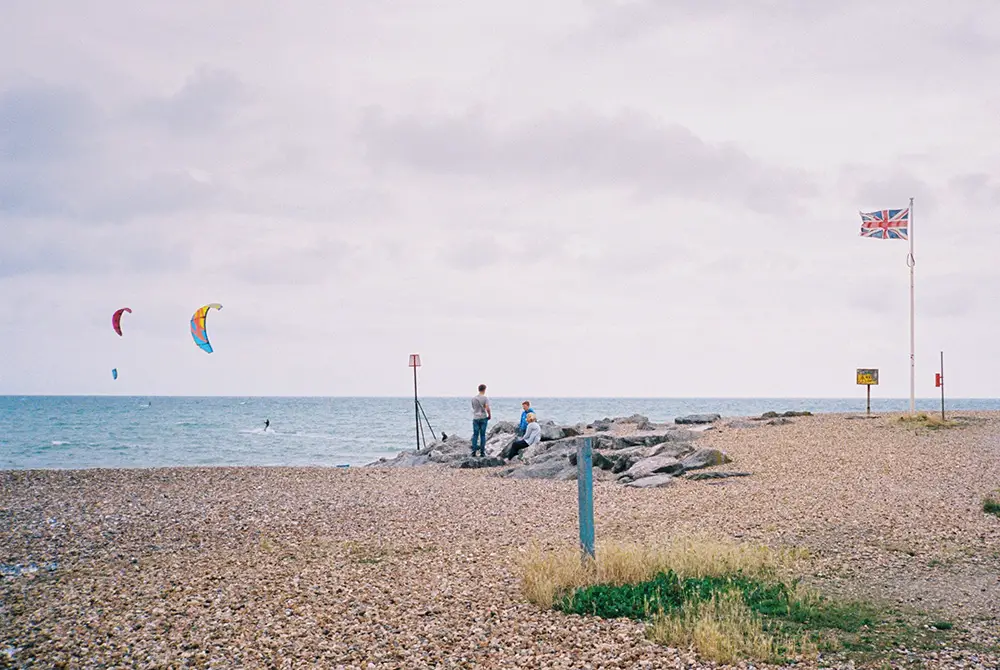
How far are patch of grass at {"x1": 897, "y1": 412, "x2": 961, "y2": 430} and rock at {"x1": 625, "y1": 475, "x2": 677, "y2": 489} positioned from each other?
13851mm

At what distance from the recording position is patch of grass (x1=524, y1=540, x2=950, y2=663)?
275 inches

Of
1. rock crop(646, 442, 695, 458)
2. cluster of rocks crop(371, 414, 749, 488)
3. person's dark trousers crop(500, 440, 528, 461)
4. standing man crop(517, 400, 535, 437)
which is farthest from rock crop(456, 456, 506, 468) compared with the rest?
rock crop(646, 442, 695, 458)

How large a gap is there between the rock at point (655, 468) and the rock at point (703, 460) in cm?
33

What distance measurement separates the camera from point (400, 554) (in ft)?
36.8

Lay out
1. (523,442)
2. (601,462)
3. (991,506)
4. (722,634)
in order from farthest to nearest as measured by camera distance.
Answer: (523,442) < (601,462) < (991,506) < (722,634)

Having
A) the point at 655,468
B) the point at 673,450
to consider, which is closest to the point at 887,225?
the point at 673,450

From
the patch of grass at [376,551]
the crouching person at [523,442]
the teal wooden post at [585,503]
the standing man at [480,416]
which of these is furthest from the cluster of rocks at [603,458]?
the teal wooden post at [585,503]

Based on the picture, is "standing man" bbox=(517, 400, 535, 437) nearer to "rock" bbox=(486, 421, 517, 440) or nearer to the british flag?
"rock" bbox=(486, 421, 517, 440)

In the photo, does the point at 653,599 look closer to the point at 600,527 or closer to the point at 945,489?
the point at 600,527

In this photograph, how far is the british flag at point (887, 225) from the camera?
2766 cm

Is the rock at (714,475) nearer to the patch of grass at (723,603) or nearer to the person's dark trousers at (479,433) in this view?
the patch of grass at (723,603)

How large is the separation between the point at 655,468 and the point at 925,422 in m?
14.6

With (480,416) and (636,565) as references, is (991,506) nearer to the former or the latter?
(636,565)

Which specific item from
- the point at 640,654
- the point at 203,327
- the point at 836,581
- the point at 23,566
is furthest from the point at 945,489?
the point at 203,327
